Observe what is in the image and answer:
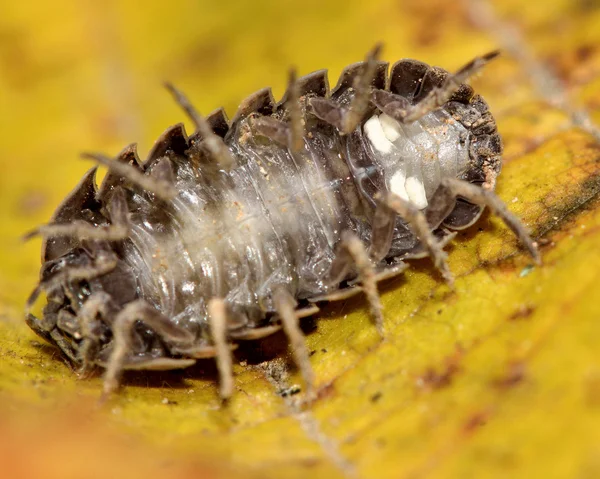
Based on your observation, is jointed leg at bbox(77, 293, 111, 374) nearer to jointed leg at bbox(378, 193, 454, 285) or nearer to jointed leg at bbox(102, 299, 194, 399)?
jointed leg at bbox(102, 299, 194, 399)

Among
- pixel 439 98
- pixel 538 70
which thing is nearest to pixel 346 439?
pixel 439 98

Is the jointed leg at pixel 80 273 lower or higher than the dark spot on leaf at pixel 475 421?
higher

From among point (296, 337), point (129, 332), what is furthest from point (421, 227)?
point (129, 332)

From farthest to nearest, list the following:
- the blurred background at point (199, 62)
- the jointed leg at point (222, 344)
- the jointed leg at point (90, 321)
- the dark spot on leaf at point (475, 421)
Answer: the blurred background at point (199, 62) < the jointed leg at point (90, 321) < the jointed leg at point (222, 344) < the dark spot on leaf at point (475, 421)

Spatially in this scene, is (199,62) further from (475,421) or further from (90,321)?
(475,421)

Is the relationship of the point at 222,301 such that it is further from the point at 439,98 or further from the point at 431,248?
the point at 439,98

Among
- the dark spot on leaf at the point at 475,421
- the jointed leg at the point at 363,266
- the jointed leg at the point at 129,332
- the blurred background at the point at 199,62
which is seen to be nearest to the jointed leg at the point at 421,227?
the jointed leg at the point at 363,266

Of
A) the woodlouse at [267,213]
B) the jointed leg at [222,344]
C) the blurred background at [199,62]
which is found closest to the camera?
the jointed leg at [222,344]

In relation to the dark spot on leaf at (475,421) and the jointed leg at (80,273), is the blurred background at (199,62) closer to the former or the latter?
the jointed leg at (80,273)
